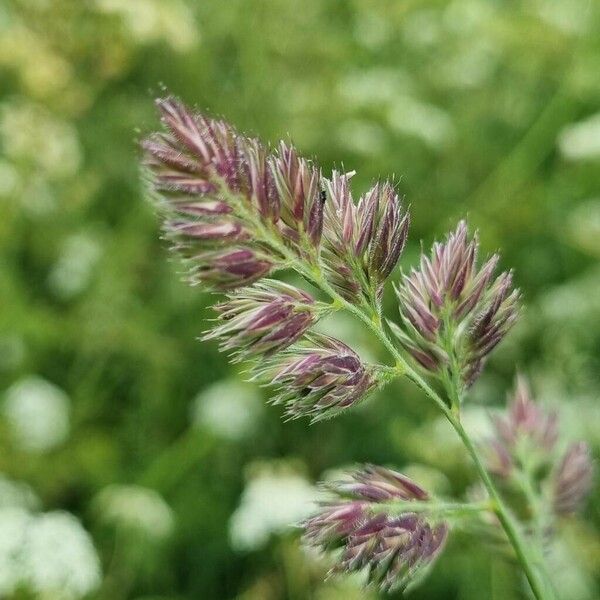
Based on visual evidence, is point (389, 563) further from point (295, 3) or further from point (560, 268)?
point (295, 3)

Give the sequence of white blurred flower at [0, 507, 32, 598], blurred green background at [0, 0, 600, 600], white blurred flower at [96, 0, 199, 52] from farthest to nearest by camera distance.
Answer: white blurred flower at [96, 0, 199, 52]
blurred green background at [0, 0, 600, 600]
white blurred flower at [0, 507, 32, 598]

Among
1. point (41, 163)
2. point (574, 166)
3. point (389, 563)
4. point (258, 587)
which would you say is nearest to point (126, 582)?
point (258, 587)

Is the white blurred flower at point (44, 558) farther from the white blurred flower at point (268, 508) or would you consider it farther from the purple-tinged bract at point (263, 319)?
the purple-tinged bract at point (263, 319)

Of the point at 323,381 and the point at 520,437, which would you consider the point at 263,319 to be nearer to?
the point at 323,381

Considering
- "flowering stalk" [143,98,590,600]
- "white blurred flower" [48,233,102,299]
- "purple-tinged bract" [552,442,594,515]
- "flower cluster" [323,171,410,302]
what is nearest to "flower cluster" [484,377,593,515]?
"purple-tinged bract" [552,442,594,515]

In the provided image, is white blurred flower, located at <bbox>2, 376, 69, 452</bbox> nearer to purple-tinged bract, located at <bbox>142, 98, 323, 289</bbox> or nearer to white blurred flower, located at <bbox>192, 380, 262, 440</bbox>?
white blurred flower, located at <bbox>192, 380, 262, 440</bbox>
